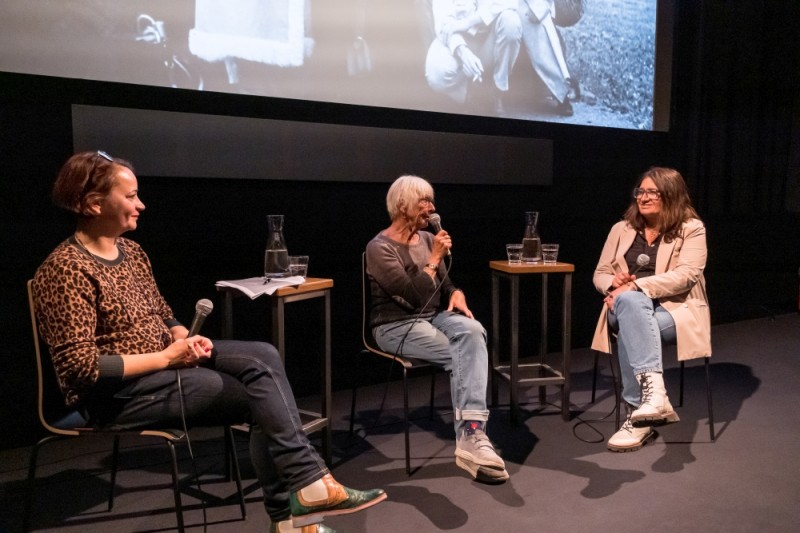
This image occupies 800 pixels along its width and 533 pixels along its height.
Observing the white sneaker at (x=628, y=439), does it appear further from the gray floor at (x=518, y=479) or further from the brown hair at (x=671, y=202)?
the brown hair at (x=671, y=202)

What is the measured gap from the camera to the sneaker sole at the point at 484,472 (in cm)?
230

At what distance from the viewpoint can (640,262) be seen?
289 centimetres

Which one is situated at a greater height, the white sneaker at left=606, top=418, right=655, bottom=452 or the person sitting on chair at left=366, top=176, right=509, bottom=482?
the person sitting on chair at left=366, top=176, right=509, bottom=482

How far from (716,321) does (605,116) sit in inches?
76.0

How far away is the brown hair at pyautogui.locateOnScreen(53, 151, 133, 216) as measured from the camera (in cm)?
180

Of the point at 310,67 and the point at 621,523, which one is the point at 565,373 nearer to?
the point at 621,523

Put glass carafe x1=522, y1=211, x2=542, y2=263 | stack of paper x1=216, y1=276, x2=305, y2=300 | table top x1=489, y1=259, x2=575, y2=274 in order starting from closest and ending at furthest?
stack of paper x1=216, y1=276, x2=305, y2=300
table top x1=489, y1=259, x2=575, y2=274
glass carafe x1=522, y1=211, x2=542, y2=263

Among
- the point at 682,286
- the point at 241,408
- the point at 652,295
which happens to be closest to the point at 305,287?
the point at 241,408

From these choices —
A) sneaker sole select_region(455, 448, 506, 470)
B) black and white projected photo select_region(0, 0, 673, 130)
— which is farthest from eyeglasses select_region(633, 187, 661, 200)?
sneaker sole select_region(455, 448, 506, 470)

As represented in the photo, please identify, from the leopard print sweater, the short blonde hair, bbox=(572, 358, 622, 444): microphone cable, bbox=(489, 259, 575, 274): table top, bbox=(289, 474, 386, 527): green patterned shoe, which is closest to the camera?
the leopard print sweater

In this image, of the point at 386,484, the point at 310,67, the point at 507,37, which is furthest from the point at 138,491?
the point at 507,37

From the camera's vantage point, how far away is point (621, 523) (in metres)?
2.05

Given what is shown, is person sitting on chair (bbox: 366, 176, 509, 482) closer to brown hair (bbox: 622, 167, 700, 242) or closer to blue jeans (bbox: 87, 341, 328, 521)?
blue jeans (bbox: 87, 341, 328, 521)

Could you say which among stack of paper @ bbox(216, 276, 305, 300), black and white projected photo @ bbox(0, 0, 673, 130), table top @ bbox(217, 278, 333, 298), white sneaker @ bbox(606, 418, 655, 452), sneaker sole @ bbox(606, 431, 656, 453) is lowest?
sneaker sole @ bbox(606, 431, 656, 453)
